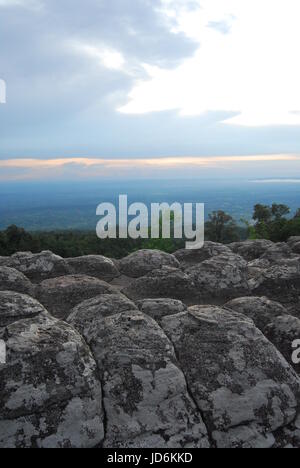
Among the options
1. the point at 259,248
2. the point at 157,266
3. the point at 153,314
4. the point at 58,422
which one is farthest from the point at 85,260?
the point at 259,248

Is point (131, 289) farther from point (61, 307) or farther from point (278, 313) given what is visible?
point (278, 313)

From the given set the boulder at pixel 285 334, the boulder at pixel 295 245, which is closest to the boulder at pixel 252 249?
the boulder at pixel 295 245

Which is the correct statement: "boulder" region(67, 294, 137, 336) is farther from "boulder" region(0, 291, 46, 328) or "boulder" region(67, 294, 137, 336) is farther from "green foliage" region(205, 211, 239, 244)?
"green foliage" region(205, 211, 239, 244)

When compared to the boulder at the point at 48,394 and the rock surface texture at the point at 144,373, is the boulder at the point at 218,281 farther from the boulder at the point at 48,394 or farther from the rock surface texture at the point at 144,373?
the boulder at the point at 48,394

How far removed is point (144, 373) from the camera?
4.58 meters

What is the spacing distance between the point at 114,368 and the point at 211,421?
130 centimetres

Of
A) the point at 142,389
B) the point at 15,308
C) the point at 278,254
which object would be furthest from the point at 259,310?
the point at 278,254

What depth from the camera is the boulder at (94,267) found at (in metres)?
8.02

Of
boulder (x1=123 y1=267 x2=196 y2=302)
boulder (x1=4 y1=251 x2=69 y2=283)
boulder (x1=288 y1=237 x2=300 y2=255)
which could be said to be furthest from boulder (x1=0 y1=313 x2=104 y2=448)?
boulder (x1=288 y1=237 x2=300 y2=255)

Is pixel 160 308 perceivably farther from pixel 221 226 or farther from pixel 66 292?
pixel 221 226

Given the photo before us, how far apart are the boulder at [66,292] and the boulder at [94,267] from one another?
1251 mm

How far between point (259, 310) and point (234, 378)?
164 centimetres

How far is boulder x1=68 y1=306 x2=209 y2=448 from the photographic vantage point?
4238mm
